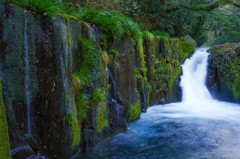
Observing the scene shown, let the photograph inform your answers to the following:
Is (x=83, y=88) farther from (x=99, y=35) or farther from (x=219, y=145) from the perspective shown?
(x=219, y=145)

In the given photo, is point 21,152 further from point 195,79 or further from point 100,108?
point 195,79

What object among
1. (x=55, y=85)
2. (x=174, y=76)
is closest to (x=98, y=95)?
(x=55, y=85)

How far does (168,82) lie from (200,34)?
358 inches

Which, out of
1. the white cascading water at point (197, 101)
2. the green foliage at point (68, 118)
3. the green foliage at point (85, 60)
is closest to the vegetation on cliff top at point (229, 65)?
the white cascading water at point (197, 101)

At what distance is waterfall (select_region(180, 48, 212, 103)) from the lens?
31.1 feet

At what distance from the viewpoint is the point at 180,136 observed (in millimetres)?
4781

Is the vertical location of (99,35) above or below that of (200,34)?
below

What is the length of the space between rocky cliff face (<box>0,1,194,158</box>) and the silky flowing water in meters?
0.47

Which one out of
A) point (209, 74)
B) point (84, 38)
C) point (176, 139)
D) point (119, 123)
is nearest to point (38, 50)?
point (84, 38)

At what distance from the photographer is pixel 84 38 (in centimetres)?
407

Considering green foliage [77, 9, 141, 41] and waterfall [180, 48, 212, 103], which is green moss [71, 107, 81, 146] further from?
waterfall [180, 48, 212, 103]

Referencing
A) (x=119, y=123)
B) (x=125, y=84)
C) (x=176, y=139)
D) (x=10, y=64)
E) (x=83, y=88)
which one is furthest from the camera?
(x=125, y=84)

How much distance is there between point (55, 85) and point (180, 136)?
10.9 ft

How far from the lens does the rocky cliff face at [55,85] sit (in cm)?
275
